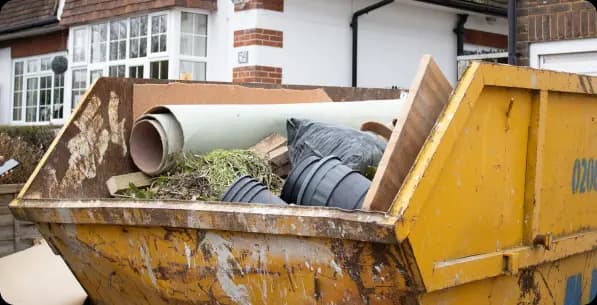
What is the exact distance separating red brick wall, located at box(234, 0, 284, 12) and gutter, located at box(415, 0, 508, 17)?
302 centimetres

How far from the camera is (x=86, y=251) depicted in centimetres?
418

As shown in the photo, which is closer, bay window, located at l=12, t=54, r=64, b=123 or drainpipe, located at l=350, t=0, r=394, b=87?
drainpipe, located at l=350, t=0, r=394, b=87

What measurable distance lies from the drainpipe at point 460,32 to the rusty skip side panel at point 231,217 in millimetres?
11816

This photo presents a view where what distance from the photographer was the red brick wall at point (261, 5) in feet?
38.5

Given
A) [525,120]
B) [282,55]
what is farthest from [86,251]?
[282,55]

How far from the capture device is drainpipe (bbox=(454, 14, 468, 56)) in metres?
15.2

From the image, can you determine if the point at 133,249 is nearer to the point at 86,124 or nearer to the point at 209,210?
the point at 209,210

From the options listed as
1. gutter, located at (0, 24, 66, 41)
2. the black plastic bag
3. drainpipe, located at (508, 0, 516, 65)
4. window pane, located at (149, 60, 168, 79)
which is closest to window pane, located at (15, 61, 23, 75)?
gutter, located at (0, 24, 66, 41)

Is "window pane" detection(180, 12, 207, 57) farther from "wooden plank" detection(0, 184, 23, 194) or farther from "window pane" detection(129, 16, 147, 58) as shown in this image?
"wooden plank" detection(0, 184, 23, 194)

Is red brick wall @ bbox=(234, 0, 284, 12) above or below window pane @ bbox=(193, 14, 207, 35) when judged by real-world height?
above

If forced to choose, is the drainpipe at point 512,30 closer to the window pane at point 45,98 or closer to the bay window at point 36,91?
the bay window at point 36,91

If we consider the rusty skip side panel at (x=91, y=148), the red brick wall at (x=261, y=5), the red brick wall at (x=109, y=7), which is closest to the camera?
the rusty skip side panel at (x=91, y=148)

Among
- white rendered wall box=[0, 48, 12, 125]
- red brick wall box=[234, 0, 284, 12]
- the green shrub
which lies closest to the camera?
the green shrub

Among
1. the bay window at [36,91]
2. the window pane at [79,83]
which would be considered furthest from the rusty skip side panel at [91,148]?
the bay window at [36,91]
